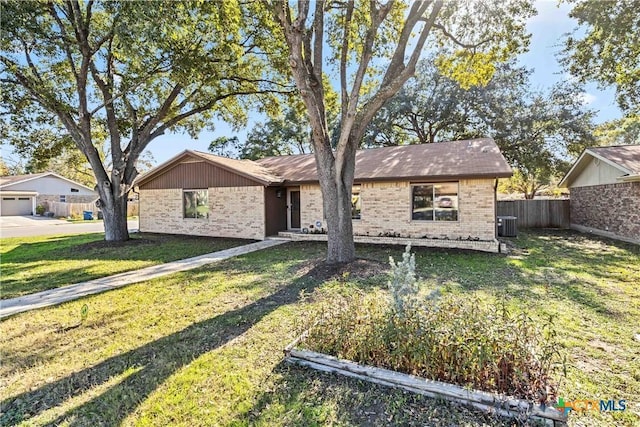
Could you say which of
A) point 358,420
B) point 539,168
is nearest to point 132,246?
point 358,420

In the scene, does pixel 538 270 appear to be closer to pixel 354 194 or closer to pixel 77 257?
pixel 354 194

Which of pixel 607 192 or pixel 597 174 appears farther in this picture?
pixel 597 174

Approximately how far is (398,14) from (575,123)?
1403 centimetres

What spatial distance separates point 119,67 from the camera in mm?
12438

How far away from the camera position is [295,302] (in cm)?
553

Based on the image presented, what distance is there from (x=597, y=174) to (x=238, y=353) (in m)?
17.0

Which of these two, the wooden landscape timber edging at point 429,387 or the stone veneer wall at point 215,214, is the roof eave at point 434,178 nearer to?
the stone veneer wall at point 215,214

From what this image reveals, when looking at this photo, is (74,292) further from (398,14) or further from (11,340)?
(398,14)

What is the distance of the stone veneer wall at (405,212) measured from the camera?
35.3 ft

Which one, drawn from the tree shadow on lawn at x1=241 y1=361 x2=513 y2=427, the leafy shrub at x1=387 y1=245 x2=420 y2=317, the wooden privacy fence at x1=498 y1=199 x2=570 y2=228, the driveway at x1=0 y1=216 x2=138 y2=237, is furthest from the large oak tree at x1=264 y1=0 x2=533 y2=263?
the driveway at x1=0 y1=216 x2=138 y2=237

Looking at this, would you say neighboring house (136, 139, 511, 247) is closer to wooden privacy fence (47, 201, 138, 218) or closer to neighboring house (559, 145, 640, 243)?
neighboring house (559, 145, 640, 243)

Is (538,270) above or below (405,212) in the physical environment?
below

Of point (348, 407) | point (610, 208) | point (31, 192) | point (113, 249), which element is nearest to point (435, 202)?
point (610, 208)

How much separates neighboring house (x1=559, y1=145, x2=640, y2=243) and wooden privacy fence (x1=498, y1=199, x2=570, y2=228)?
494 millimetres
